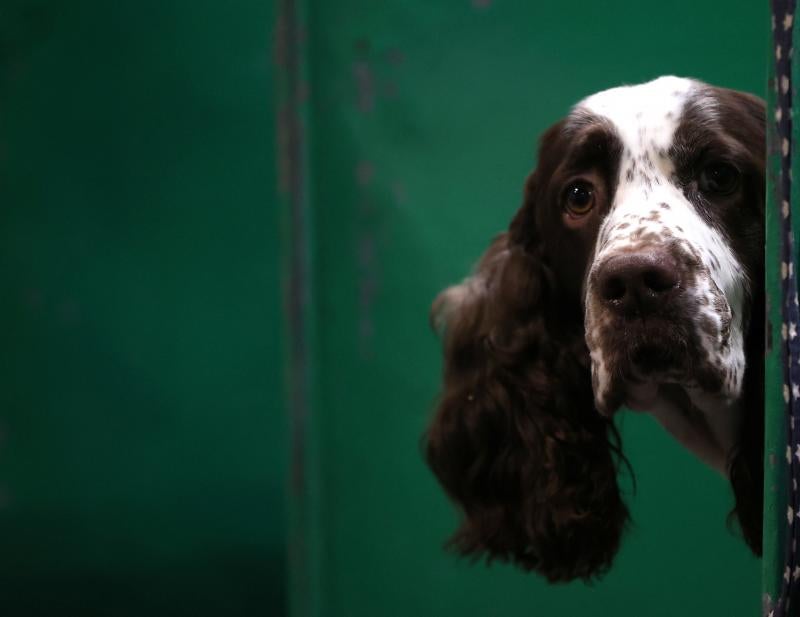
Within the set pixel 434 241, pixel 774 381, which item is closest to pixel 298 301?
pixel 434 241

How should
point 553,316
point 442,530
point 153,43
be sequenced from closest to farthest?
point 553,316
point 442,530
point 153,43

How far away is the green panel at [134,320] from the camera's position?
83.4 inches

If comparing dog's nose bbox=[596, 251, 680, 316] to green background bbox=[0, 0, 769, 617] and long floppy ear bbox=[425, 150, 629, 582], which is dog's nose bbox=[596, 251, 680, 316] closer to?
long floppy ear bbox=[425, 150, 629, 582]

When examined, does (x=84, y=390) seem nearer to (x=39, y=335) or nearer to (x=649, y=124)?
(x=39, y=335)

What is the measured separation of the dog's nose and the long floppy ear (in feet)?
0.67

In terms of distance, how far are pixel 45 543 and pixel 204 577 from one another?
36 centimetres

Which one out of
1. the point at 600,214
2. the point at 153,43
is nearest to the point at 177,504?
the point at 153,43

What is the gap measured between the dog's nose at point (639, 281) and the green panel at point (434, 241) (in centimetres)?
26

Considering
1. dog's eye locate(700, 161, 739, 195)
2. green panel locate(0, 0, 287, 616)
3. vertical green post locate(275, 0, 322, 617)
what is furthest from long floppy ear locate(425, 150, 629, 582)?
green panel locate(0, 0, 287, 616)

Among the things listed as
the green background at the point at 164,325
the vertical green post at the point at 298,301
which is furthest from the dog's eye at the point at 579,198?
the vertical green post at the point at 298,301

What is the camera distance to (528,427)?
1.46m

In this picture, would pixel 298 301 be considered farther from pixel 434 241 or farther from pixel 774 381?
pixel 774 381

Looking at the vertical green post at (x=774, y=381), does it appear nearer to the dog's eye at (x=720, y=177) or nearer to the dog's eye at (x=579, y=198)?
the dog's eye at (x=720, y=177)

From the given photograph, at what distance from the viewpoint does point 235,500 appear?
2.18 metres
